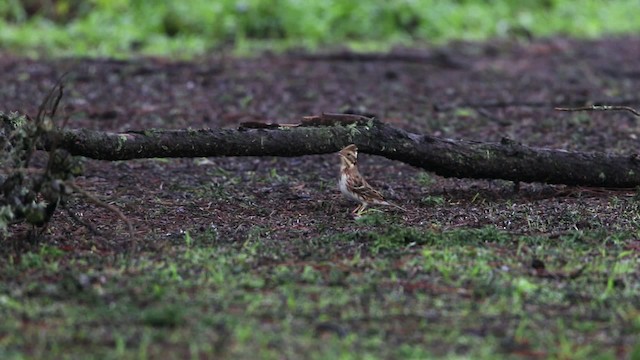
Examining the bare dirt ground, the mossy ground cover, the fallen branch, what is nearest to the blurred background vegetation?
the bare dirt ground

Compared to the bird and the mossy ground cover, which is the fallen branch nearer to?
the bird

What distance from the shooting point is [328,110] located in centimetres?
1022

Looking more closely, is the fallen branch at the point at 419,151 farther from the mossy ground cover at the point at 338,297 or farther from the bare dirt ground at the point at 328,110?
the mossy ground cover at the point at 338,297

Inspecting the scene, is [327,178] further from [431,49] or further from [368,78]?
[431,49]

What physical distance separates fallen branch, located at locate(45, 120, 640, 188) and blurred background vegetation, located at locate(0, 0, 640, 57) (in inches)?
280

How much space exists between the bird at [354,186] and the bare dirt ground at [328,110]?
4.8 inches

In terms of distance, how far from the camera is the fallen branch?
21.0 feet

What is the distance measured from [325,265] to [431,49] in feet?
32.1

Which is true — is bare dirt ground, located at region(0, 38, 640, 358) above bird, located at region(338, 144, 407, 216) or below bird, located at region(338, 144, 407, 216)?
below

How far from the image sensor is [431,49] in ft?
48.3

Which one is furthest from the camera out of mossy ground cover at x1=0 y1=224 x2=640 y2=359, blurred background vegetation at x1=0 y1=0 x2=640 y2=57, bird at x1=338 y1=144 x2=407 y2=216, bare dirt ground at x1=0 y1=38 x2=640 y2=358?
blurred background vegetation at x1=0 y1=0 x2=640 y2=57

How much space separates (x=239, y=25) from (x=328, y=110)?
5.57 m

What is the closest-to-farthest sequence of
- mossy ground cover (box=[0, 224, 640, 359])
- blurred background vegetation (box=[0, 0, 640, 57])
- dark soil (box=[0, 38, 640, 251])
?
mossy ground cover (box=[0, 224, 640, 359])
dark soil (box=[0, 38, 640, 251])
blurred background vegetation (box=[0, 0, 640, 57])

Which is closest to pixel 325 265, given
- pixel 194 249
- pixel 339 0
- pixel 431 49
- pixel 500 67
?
pixel 194 249
